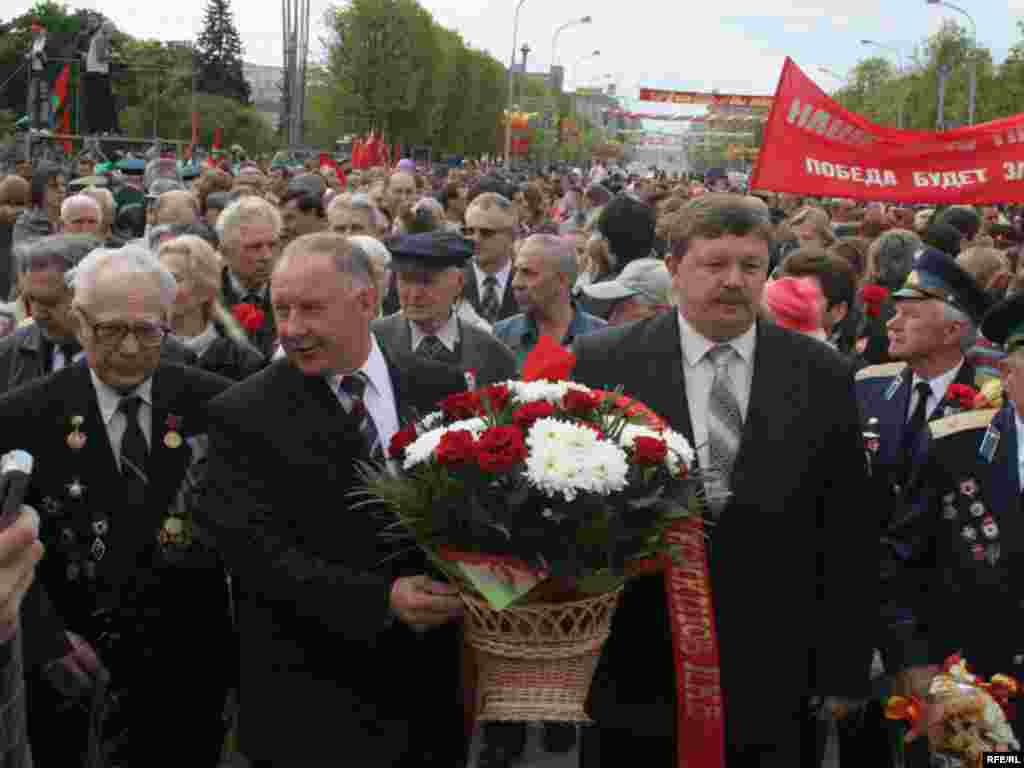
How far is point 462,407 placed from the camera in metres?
3.48

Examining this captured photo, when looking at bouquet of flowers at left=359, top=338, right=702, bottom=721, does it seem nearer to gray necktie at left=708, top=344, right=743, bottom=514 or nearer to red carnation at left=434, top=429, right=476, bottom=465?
red carnation at left=434, top=429, right=476, bottom=465

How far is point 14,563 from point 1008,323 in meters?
3.15

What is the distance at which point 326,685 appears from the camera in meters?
3.57

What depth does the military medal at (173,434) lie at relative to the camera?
4406 millimetres

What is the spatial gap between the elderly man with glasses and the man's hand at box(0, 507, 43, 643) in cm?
229

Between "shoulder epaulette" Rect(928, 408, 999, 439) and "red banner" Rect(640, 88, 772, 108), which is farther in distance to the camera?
"red banner" Rect(640, 88, 772, 108)

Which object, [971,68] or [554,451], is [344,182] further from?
[971,68]

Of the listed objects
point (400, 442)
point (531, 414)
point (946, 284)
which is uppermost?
point (946, 284)

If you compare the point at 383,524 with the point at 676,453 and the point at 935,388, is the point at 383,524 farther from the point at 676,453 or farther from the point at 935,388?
the point at 935,388

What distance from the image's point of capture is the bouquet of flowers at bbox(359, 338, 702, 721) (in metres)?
3.11

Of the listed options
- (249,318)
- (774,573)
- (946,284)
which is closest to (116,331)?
(249,318)

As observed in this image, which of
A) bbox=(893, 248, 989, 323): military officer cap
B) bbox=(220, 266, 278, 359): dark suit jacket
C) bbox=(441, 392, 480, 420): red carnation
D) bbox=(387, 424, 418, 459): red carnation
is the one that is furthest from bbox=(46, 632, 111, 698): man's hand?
bbox=(893, 248, 989, 323): military officer cap

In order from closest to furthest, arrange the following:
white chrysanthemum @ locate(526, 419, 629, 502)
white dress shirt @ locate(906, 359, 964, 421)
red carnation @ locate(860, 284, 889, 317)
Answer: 1. white chrysanthemum @ locate(526, 419, 629, 502)
2. white dress shirt @ locate(906, 359, 964, 421)
3. red carnation @ locate(860, 284, 889, 317)

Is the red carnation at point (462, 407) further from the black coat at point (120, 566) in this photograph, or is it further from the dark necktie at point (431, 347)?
the dark necktie at point (431, 347)
